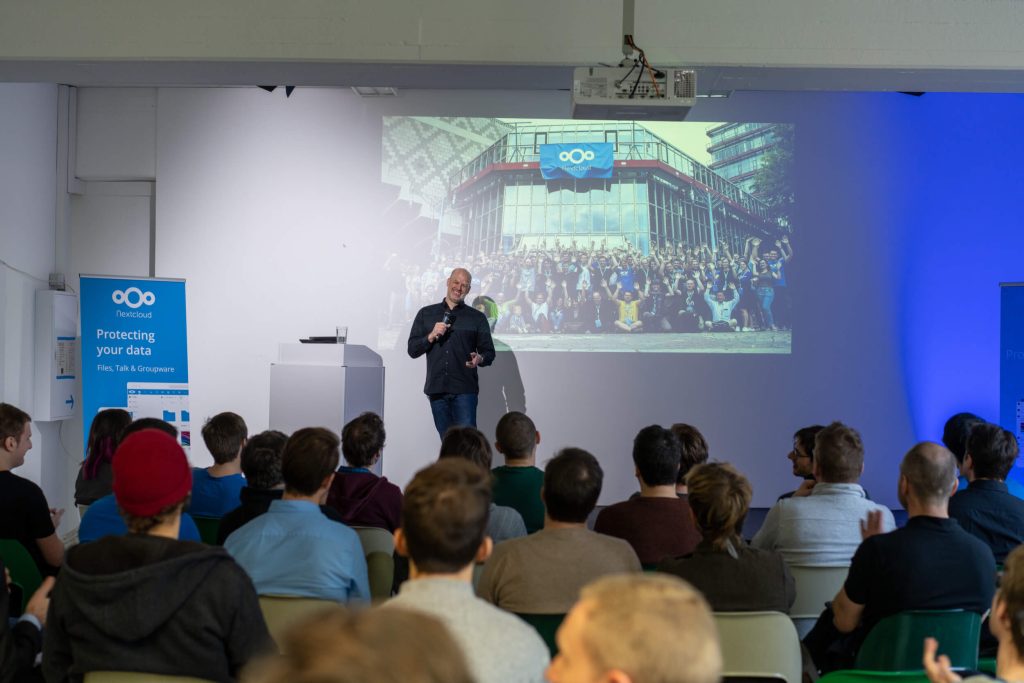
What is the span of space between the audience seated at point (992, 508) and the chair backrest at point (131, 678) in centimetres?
248

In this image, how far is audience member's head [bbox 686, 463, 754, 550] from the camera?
2461 millimetres

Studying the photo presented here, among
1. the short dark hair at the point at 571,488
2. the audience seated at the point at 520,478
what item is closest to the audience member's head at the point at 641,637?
the short dark hair at the point at 571,488

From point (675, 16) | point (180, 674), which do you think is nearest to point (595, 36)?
point (675, 16)

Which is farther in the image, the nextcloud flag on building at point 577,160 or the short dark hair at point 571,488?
the nextcloud flag on building at point 577,160

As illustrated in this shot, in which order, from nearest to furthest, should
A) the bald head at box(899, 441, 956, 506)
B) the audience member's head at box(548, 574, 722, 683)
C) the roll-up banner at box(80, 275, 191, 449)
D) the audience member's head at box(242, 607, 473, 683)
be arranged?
the audience member's head at box(242, 607, 473, 683) → the audience member's head at box(548, 574, 722, 683) → the bald head at box(899, 441, 956, 506) → the roll-up banner at box(80, 275, 191, 449)

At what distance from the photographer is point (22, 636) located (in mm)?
2314

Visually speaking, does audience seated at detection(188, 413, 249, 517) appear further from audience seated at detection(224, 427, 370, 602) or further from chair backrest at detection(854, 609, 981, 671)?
chair backrest at detection(854, 609, 981, 671)

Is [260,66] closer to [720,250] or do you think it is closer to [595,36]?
[595,36]

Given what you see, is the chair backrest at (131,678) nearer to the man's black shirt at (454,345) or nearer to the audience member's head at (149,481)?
the audience member's head at (149,481)

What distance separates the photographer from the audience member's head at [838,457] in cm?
327

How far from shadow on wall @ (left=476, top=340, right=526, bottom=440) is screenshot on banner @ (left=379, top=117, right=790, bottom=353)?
111 millimetres

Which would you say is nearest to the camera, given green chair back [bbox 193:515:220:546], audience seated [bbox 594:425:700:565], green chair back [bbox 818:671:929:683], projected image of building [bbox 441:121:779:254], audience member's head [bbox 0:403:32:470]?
green chair back [bbox 818:671:929:683]

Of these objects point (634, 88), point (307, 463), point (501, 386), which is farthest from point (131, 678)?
point (501, 386)

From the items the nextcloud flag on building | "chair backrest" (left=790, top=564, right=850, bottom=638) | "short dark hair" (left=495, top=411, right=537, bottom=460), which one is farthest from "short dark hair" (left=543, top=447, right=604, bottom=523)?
the nextcloud flag on building
